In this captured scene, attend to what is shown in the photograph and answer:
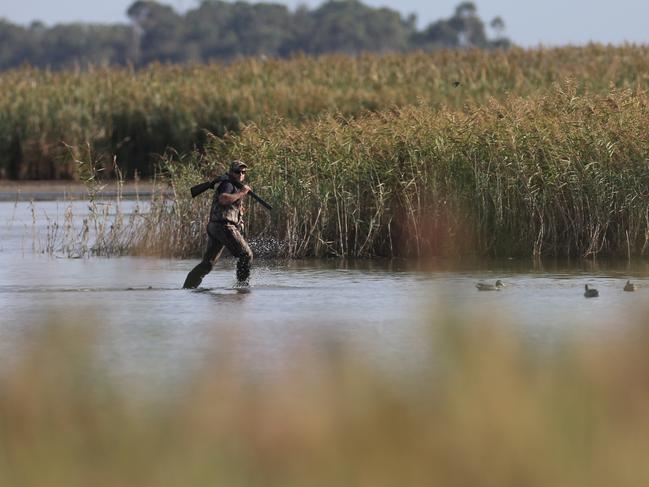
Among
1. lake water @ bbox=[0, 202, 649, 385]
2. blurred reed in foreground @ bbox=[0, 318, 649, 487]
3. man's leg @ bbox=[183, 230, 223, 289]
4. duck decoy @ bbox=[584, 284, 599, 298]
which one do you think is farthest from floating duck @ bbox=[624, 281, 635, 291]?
blurred reed in foreground @ bbox=[0, 318, 649, 487]

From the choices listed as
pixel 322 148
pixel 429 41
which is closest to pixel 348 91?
pixel 322 148

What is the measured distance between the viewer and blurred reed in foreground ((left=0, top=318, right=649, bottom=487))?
606 cm

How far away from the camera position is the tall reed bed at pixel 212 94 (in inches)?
1410

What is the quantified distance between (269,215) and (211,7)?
165887 mm

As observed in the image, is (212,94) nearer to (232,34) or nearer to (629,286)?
(629,286)

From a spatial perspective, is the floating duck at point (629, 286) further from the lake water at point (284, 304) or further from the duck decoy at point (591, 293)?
the duck decoy at point (591, 293)

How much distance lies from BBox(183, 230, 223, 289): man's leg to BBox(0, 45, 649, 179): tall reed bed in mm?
A: 15969

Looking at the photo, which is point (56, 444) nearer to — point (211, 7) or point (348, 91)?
point (348, 91)

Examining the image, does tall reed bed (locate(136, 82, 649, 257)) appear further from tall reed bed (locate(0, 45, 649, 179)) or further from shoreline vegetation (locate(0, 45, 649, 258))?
tall reed bed (locate(0, 45, 649, 179))

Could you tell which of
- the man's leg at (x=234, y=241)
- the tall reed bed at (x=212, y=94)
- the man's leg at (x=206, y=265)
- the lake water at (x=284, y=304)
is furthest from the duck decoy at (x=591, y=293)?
the tall reed bed at (x=212, y=94)

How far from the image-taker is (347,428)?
22.9 feet

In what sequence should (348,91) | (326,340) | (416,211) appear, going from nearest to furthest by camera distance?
1. (326,340)
2. (416,211)
3. (348,91)

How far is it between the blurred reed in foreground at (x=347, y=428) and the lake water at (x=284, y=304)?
1.12 meters

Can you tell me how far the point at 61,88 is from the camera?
3991 centimetres
